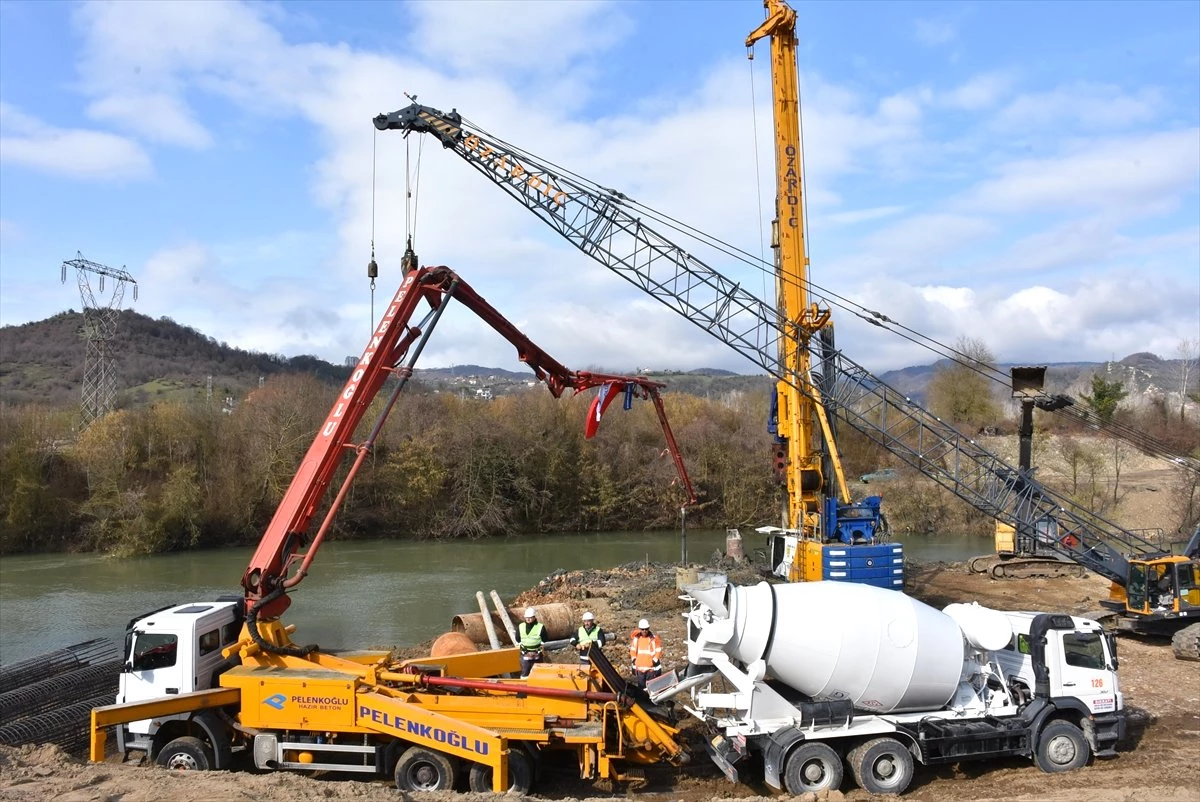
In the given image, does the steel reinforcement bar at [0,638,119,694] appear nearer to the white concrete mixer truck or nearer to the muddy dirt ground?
the muddy dirt ground

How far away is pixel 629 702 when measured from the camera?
9.34 metres

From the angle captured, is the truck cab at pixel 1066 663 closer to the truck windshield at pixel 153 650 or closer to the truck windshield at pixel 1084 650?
the truck windshield at pixel 1084 650

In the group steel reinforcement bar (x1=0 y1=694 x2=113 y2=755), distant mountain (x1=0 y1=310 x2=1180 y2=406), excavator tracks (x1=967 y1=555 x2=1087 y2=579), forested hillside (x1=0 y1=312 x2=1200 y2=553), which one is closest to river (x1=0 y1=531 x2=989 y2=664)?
forested hillside (x1=0 y1=312 x2=1200 y2=553)

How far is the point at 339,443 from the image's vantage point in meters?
12.0

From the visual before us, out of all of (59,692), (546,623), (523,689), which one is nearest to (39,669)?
(59,692)

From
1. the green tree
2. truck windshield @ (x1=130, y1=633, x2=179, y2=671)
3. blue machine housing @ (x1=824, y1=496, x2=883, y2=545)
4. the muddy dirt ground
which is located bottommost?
the muddy dirt ground

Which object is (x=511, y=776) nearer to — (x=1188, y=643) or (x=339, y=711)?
(x=339, y=711)

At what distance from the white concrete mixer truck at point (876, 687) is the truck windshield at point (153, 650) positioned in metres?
6.13

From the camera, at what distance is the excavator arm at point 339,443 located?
36.4 feet

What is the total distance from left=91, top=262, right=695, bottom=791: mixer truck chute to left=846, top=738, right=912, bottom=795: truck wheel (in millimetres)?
2078

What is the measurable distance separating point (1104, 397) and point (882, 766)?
62.4m

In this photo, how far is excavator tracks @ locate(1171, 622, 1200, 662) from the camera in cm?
1539

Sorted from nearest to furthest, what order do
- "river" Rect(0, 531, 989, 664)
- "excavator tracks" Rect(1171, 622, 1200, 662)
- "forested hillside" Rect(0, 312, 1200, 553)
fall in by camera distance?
"excavator tracks" Rect(1171, 622, 1200, 662)
"river" Rect(0, 531, 989, 664)
"forested hillside" Rect(0, 312, 1200, 553)

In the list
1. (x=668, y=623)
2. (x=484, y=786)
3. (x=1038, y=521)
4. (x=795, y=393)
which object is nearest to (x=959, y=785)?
(x=484, y=786)
